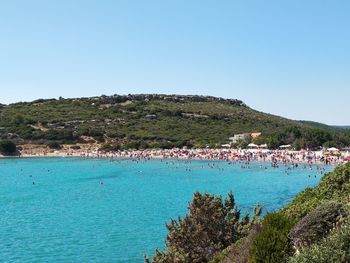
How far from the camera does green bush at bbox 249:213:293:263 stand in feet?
32.0

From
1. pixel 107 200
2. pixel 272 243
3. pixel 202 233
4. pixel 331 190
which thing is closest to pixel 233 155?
pixel 107 200

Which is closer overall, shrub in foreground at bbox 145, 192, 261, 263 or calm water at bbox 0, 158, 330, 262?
shrub in foreground at bbox 145, 192, 261, 263

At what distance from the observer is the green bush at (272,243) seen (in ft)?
32.0

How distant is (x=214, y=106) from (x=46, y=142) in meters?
80.1

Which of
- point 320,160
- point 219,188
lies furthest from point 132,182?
point 320,160

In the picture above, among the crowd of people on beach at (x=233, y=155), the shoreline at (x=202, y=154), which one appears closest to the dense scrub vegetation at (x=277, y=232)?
the shoreline at (x=202, y=154)

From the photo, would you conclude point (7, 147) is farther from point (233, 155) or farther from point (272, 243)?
point (272, 243)

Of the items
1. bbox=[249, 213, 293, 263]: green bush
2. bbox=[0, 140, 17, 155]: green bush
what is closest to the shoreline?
bbox=[0, 140, 17, 155]: green bush

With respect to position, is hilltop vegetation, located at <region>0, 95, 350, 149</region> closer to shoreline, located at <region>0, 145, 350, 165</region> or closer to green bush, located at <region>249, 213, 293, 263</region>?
shoreline, located at <region>0, 145, 350, 165</region>

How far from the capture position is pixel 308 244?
9523mm

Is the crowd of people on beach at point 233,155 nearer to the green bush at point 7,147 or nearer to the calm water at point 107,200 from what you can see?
the calm water at point 107,200

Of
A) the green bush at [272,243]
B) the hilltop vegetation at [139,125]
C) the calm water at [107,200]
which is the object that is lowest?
the calm water at [107,200]

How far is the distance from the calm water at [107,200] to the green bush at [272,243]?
56.6 feet

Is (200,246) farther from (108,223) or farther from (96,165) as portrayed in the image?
(96,165)
